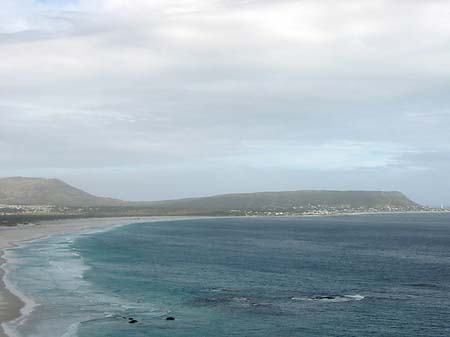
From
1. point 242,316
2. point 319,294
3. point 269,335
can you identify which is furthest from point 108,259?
point 269,335

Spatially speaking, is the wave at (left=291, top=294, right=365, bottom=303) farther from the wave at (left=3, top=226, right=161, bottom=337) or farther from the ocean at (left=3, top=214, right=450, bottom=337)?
the wave at (left=3, top=226, right=161, bottom=337)

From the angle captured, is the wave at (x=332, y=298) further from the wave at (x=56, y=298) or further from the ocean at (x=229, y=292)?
the wave at (x=56, y=298)

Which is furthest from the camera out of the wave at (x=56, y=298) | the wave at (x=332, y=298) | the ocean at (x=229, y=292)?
the wave at (x=332, y=298)

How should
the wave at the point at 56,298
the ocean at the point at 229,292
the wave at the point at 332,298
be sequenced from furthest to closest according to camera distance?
the wave at the point at 332,298, the ocean at the point at 229,292, the wave at the point at 56,298

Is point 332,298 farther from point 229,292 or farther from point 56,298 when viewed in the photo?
point 56,298

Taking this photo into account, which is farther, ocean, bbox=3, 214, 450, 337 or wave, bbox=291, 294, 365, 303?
wave, bbox=291, 294, 365, 303

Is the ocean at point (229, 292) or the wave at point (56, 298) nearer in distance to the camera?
the wave at point (56, 298)

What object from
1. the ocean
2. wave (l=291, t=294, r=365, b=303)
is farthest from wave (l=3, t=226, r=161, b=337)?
wave (l=291, t=294, r=365, b=303)

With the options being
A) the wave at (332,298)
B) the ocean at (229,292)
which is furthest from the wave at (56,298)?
the wave at (332,298)

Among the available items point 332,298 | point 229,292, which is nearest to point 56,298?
point 229,292
